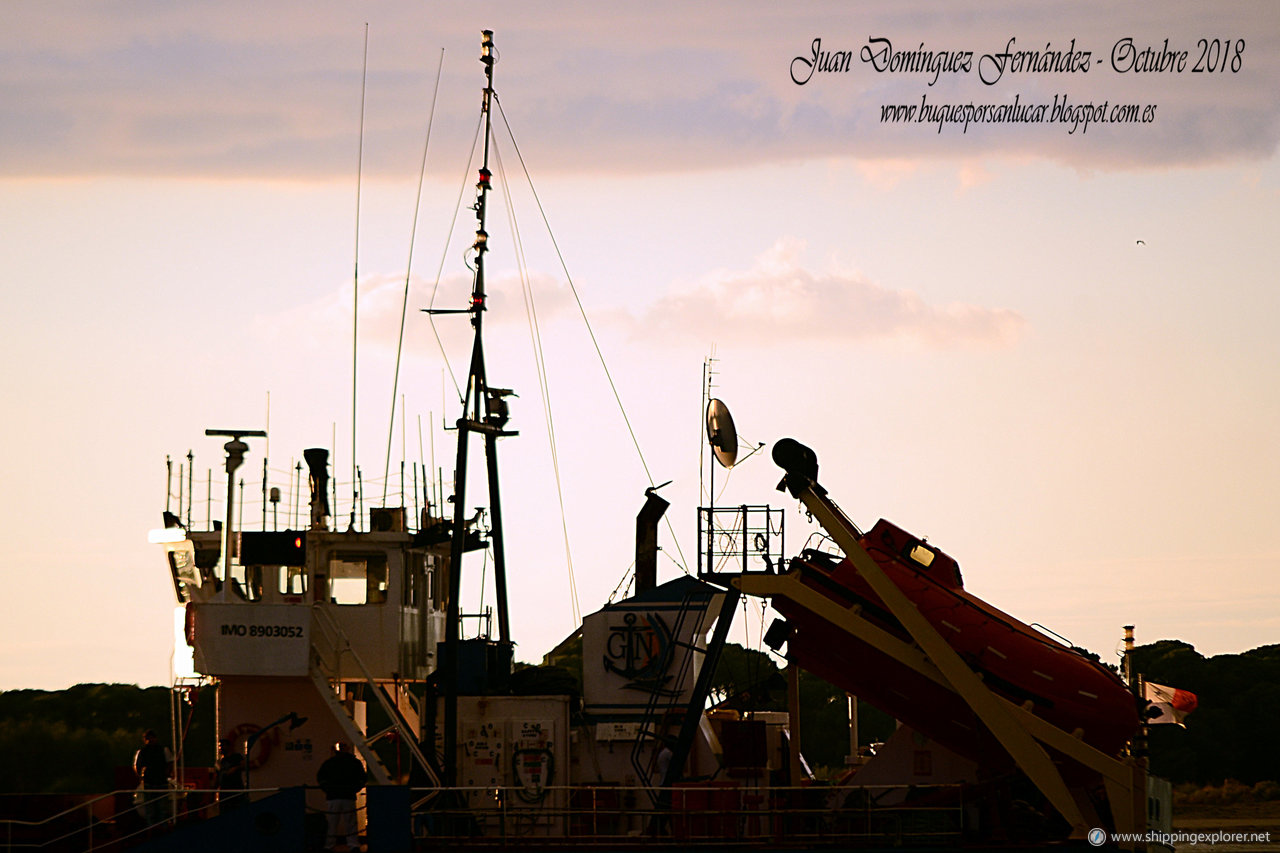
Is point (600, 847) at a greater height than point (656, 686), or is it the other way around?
point (656, 686)

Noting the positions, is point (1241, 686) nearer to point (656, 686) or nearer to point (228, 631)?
point (656, 686)

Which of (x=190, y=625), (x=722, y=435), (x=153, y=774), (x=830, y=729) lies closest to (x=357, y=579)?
(x=190, y=625)

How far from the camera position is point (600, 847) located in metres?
23.8

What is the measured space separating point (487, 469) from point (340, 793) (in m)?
6.69

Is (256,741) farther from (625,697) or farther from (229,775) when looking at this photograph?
(625,697)

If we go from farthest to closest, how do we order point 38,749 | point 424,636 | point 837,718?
point 38,749 < point 837,718 < point 424,636

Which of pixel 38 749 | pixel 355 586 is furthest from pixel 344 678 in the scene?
pixel 38 749

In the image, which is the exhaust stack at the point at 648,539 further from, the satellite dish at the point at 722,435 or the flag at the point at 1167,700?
the flag at the point at 1167,700

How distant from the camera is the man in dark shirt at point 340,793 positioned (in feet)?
77.8

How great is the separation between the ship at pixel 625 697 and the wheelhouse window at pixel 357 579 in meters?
0.04

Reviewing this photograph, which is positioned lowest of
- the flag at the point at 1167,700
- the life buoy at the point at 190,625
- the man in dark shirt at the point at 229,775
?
the man in dark shirt at the point at 229,775

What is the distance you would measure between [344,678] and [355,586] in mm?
1502

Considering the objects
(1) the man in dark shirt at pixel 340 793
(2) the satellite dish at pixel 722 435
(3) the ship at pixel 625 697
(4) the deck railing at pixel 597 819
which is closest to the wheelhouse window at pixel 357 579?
(3) the ship at pixel 625 697

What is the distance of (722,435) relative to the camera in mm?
26156
